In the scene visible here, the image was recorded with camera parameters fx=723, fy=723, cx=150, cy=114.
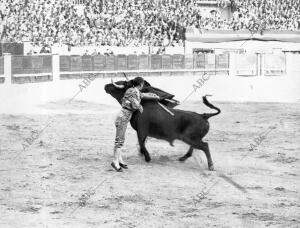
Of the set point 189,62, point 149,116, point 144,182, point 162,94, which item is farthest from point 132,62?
point 144,182

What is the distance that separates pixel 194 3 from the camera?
2702cm

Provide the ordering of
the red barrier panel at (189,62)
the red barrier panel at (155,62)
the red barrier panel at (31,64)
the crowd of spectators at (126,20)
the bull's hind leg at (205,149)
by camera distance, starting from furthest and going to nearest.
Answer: the red barrier panel at (189,62), the crowd of spectators at (126,20), the red barrier panel at (155,62), the red barrier panel at (31,64), the bull's hind leg at (205,149)

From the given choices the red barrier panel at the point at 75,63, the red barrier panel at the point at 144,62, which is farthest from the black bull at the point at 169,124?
the red barrier panel at the point at 144,62

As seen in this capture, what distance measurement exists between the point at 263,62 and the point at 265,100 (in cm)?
164

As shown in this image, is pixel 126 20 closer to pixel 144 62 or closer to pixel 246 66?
pixel 144 62

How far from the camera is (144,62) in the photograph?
782 inches

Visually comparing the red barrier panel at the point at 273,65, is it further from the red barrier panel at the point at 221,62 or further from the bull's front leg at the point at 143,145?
the bull's front leg at the point at 143,145

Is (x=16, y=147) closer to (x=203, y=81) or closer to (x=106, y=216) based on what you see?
(x=106, y=216)

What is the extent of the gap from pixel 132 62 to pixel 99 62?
55.7 inches

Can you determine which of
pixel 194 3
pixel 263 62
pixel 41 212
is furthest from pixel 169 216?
pixel 194 3

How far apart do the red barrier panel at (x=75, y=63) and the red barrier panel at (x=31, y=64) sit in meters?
0.86

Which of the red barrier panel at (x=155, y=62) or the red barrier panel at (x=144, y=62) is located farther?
the red barrier panel at (x=155, y=62)

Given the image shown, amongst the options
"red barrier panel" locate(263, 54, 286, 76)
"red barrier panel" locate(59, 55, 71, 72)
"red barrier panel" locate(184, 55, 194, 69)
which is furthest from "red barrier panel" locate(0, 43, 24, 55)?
"red barrier panel" locate(263, 54, 286, 76)

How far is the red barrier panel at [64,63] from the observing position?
16.9m
